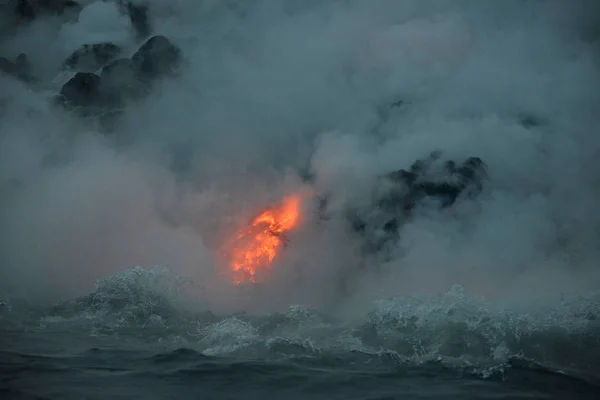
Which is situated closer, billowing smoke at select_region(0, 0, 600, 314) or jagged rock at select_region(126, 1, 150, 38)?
billowing smoke at select_region(0, 0, 600, 314)

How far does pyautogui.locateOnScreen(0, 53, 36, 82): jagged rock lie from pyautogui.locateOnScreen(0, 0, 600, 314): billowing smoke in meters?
0.32

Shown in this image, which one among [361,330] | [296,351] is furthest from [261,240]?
[296,351]

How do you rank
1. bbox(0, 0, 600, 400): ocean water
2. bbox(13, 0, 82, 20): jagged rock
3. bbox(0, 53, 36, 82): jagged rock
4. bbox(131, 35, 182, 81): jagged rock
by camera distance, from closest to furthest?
bbox(0, 0, 600, 400): ocean water, bbox(131, 35, 182, 81): jagged rock, bbox(0, 53, 36, 82): jagged rock, bbox(13, 0, 82, 20): jagged rock

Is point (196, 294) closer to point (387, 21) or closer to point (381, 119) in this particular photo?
point (381, 119)

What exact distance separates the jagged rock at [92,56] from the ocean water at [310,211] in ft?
1.95

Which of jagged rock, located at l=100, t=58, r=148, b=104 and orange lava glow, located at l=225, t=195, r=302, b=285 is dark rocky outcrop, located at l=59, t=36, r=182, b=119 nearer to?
jagged rock, located at l=100, t=58, r=148, b=104

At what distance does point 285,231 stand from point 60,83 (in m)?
12.0

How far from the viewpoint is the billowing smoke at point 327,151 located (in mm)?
13344

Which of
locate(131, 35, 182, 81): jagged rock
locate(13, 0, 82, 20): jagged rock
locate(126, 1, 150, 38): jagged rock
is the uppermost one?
locate(13, 0, 82, 20): jagged rock

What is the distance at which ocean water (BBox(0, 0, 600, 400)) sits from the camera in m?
8.14

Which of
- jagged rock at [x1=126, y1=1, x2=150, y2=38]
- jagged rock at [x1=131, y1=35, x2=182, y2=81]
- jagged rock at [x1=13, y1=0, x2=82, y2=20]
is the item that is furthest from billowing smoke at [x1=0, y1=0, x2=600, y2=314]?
jagged rock at [x1=13, y1=0, x2=82, y2=20]

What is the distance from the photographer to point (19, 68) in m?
23.6

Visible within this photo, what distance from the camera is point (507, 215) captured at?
1401 centimetres

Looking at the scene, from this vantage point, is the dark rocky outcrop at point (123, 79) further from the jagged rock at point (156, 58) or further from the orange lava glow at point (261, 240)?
the orange lava glow at point (261, 240)
